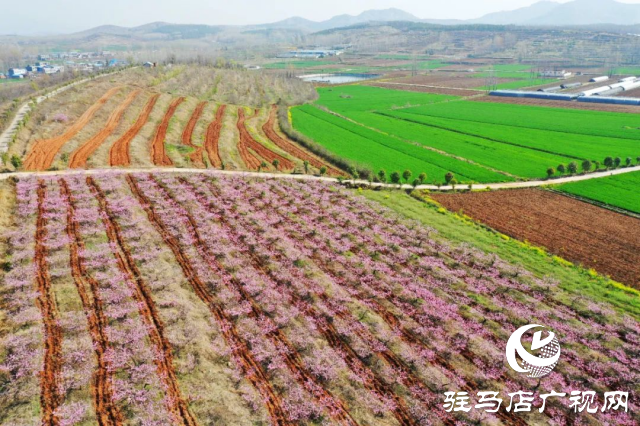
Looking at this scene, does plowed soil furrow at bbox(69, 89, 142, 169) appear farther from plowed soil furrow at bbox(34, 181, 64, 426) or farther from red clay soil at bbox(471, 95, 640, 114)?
red clay soil at bbox(471, 95, 640, 114)

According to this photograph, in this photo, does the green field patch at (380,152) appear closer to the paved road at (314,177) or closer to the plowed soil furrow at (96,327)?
the paved road at (314,177)

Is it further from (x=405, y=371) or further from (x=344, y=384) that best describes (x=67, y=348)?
(x=405, y=371)

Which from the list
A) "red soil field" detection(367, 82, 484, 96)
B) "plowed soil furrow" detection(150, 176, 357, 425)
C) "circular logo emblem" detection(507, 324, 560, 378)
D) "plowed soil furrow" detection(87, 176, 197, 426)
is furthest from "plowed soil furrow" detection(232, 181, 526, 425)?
"red soil field" detection(367, 82, 484, 96)

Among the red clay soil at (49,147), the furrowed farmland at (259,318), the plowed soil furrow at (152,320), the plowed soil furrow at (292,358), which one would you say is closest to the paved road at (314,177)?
the furrowed farmland at (259,318)

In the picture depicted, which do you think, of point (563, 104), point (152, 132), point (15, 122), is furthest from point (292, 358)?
point (563, 104)

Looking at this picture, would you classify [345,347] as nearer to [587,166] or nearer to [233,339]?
[233,339]

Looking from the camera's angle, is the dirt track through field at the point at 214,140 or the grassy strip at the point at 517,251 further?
the dirt track through field at the point at 214,140
